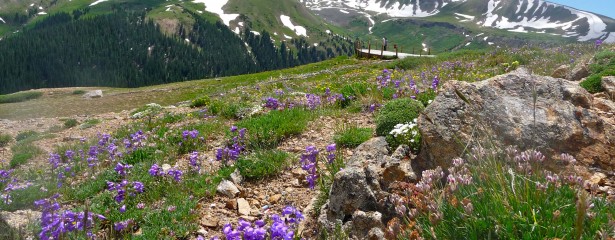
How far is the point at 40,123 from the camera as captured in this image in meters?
20.8

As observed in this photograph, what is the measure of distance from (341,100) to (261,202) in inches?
223

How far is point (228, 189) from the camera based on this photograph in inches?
258

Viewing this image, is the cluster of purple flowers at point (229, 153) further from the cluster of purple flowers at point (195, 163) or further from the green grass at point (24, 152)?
the green grass at point (24, 152)

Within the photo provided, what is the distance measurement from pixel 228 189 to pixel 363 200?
287 centimetres

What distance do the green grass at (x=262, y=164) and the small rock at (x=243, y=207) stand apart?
806mm

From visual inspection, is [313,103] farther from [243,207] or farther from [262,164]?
[243,207]

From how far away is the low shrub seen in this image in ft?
22.6

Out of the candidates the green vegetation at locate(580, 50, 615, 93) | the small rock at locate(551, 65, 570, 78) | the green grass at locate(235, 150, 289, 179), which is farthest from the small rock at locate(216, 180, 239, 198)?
the small rock at locate(551, 65, 570, 78)

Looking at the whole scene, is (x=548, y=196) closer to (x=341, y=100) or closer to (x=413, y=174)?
(x=413, y=174)

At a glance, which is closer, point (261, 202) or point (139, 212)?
point (139, 212)

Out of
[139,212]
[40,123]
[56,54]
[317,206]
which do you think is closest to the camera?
[317,206]

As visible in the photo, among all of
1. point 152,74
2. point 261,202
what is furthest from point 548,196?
point 152,74

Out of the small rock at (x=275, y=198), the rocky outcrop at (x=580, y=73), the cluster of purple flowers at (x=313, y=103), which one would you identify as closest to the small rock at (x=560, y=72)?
the rocky outcrop at (x=580, y=73)

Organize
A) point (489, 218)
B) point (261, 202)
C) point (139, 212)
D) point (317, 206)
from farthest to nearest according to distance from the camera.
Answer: point (261, 202) < point (139, 212) < point (317, 206) < point (489, 218)
